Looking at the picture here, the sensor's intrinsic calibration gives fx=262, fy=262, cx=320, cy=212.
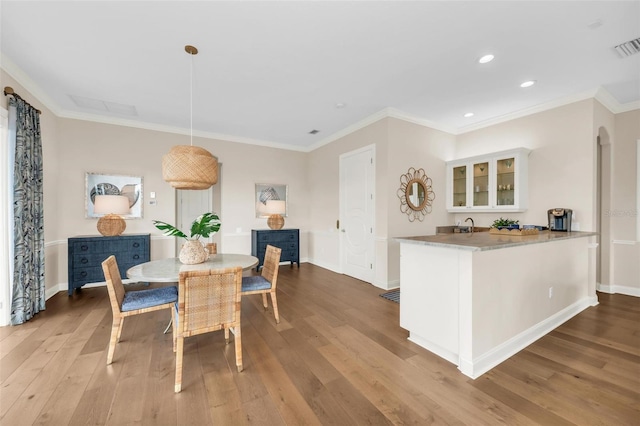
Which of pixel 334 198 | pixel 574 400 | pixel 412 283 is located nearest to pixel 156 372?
pixel 412 283

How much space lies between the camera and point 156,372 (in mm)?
1995

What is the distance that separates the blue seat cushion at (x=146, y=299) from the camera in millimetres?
2152

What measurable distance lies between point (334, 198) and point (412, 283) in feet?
10.2

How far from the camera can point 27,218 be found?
115 inches

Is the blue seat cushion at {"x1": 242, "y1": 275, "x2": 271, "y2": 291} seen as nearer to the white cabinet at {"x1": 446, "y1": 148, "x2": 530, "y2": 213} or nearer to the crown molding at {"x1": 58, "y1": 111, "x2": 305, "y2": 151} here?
the crown molding at {"x1": 58, "y1": 111, "x2": 305, "y2": 151}

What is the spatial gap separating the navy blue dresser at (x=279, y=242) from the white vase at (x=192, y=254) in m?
2.63

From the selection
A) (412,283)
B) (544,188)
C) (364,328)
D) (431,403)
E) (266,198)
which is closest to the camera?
(431,403)

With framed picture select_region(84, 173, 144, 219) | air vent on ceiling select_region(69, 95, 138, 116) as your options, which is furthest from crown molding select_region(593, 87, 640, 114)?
framed picture select_region(84, 173, 144, 219)

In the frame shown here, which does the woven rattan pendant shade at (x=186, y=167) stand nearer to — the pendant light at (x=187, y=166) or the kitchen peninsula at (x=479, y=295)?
the pendant light at (x=187, y=166)

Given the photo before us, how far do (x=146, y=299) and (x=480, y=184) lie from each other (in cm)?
486

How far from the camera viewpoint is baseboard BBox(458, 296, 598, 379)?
1954 mm

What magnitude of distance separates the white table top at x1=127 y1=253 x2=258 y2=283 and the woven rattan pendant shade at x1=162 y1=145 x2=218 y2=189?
0.77 m

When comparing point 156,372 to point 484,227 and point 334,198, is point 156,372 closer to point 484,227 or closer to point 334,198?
point 334,198

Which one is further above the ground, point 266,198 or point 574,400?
point 266,198
